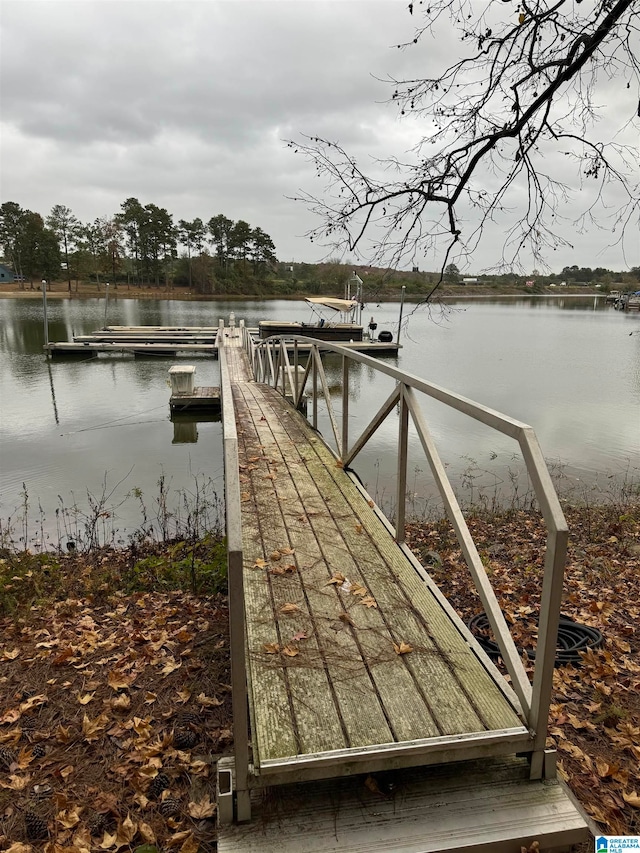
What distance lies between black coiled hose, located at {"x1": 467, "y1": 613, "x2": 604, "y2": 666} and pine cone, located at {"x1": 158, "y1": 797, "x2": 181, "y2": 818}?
182 cm

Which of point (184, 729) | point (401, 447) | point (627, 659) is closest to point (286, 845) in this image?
point (184, 729)

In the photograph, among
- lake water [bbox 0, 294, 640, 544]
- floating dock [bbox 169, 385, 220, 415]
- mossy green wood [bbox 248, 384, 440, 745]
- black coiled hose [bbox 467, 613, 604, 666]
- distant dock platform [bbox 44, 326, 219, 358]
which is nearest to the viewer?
mossy green wood [bbox 248, 384, 440, 745]

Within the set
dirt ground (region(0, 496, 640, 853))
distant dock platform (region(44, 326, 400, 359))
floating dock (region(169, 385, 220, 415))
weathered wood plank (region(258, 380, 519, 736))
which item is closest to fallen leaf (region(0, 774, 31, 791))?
dirt ground (region(0, 496, 640, 853))

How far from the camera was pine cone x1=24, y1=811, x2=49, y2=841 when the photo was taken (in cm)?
207

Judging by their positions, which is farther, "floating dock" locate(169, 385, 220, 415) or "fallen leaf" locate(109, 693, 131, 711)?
"floating dock" locate(169, 385, 220, 415)

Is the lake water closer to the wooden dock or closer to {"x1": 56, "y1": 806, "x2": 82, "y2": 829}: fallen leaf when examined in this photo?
the wooden dock

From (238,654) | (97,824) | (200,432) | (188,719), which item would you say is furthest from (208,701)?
(200,432)

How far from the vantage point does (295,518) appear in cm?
392

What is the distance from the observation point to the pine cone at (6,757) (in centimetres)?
246

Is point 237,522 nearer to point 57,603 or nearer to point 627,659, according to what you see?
point 627,659

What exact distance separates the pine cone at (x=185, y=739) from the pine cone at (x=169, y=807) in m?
0.31

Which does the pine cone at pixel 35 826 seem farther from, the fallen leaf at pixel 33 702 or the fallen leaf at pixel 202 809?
the fallen leaf at pixel 33 702

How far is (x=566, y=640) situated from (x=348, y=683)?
1.91 metres

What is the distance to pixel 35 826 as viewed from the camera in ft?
6.89
